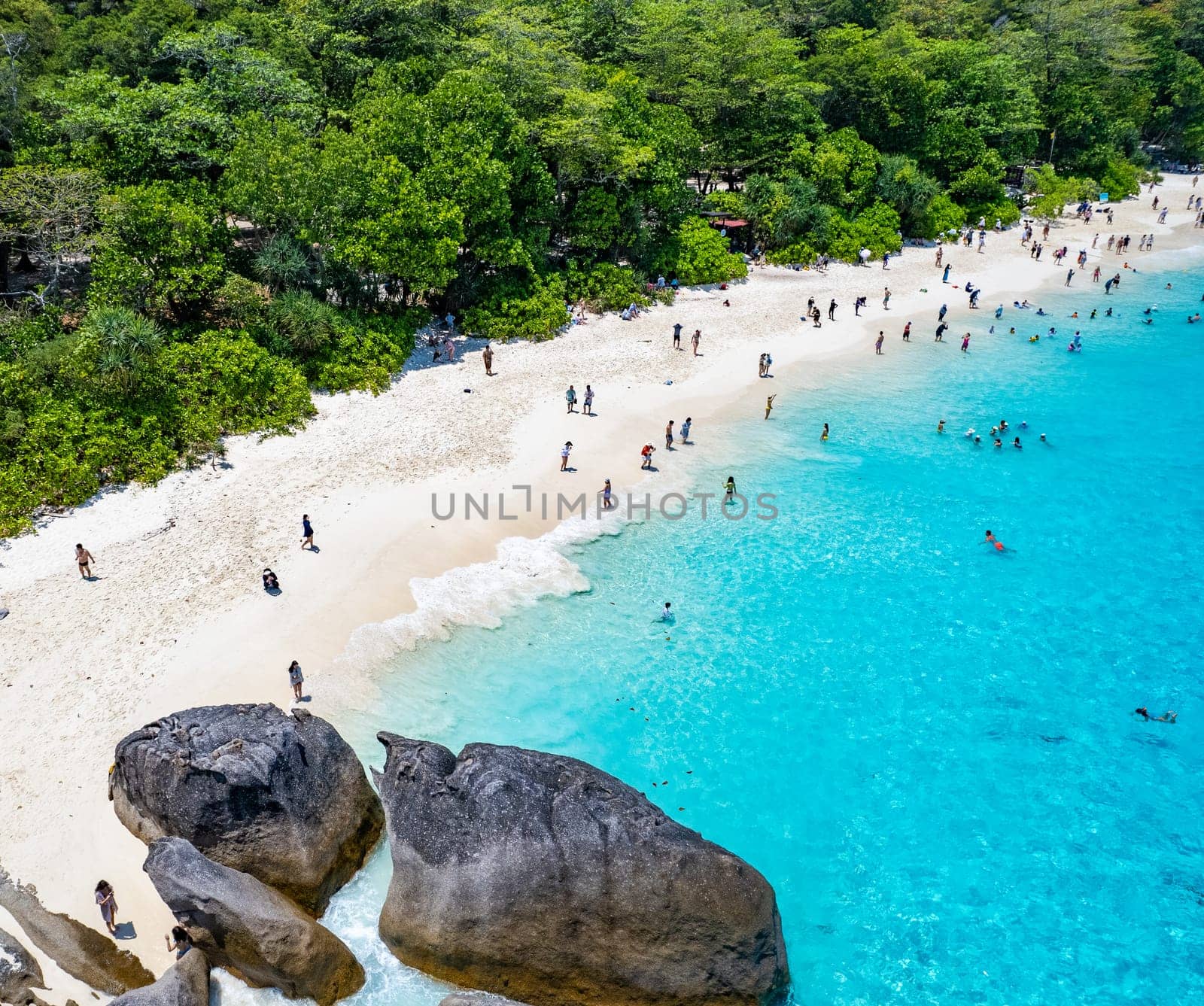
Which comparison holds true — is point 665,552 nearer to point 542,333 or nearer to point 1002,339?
point 542,333

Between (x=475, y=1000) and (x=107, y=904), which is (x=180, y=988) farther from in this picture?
(x=475, y=1000)

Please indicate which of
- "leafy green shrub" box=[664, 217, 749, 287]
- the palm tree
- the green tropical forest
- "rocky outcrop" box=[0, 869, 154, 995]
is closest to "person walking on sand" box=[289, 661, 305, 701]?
"rocky outcrop" box=[0, 869, 154, 995]

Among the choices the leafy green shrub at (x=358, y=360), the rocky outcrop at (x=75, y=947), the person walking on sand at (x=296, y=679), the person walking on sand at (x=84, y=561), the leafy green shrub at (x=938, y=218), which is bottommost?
the rocky outcrop at (x=75, y=947)

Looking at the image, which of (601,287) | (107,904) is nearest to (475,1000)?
(107,904)

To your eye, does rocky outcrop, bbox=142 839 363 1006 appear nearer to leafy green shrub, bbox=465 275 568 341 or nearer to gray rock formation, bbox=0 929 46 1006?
gray rock formation, bbox=0 929 46 1006

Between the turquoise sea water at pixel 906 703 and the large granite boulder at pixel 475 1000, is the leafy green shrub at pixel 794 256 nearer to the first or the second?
the turquoise sea water at pixel 906 703

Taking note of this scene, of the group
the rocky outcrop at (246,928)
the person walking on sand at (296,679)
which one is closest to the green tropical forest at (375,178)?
the person walking on sand at (296,679)
